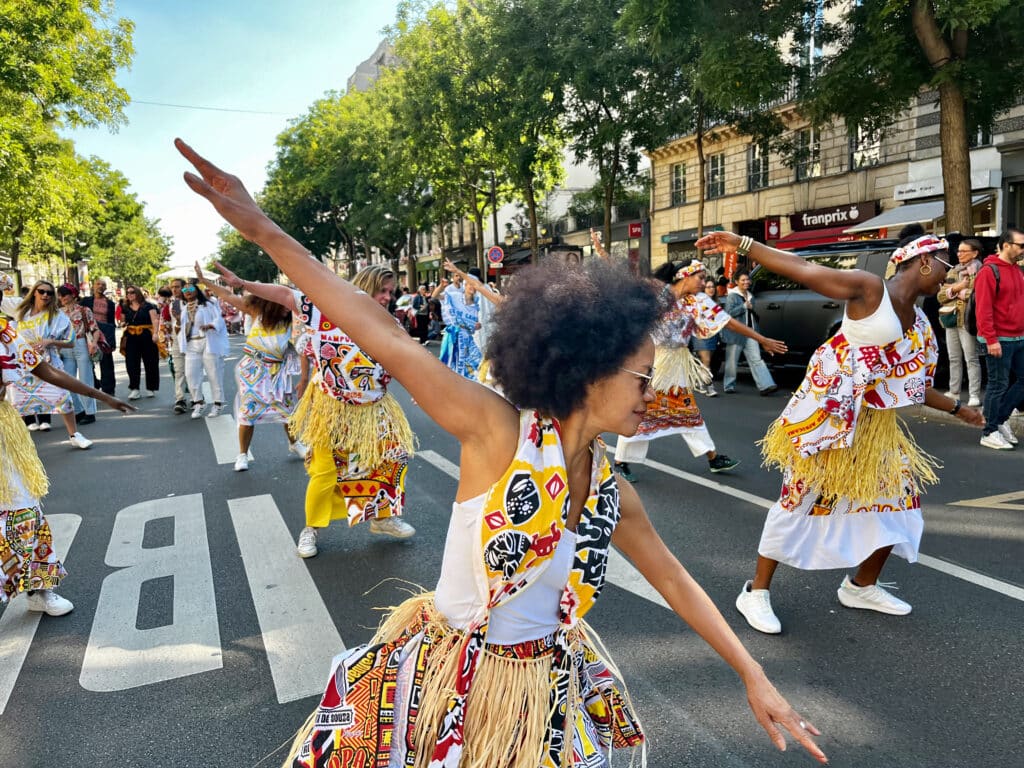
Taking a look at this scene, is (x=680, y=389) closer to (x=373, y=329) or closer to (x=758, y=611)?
(x=758, y=611)

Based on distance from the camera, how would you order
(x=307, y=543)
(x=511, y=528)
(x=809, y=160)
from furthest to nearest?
(x=809, y=160), (x=307, y=543), (x=511, y=528)

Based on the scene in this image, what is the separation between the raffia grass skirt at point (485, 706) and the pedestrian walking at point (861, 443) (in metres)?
2.34

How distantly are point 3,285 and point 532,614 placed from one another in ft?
14.6

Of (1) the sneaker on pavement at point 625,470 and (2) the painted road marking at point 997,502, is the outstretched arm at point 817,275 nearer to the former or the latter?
(2) the painted road marking at point 997,502

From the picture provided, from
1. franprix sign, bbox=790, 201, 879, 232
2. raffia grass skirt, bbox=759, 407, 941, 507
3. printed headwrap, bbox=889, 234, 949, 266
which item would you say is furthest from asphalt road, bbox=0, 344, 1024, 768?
franprix sign, bbox=790, 201, 879, 232

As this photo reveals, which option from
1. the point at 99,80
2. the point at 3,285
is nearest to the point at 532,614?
the point at 3,285

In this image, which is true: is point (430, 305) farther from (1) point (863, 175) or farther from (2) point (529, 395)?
(2) point (529, 395)

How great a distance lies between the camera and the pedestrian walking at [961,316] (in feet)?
28.1

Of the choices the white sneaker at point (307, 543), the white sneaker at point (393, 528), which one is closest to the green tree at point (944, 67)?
the white sneaker at point (393, 528)

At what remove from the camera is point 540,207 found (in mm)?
39812

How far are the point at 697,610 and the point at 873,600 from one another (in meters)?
2.51

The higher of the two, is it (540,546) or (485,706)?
(540,546)

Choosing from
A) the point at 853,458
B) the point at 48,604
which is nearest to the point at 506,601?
the point at 853,458

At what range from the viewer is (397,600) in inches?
161
